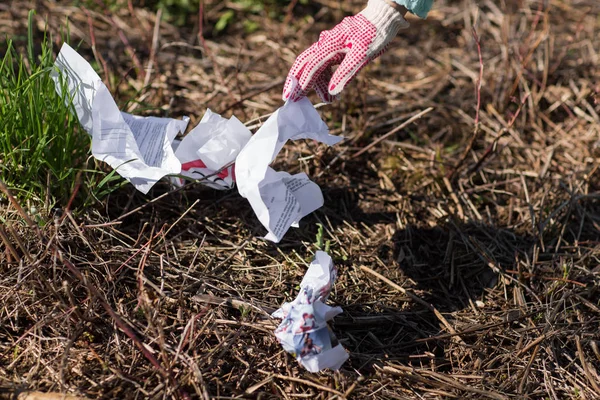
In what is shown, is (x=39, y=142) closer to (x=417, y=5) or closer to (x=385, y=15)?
(x=385, y=15)

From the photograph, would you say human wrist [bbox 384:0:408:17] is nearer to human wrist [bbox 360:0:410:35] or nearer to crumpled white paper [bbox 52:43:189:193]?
human wrist [bbox 360:0:410:35]

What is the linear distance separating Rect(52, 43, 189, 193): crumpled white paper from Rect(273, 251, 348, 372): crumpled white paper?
611 mm

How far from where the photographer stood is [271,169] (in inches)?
73.9

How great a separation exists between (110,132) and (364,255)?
0.99m

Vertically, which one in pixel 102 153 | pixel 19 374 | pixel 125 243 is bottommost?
pixel 19 374

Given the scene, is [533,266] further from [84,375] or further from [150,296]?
[84,375]

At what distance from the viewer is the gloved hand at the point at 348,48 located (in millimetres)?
1826

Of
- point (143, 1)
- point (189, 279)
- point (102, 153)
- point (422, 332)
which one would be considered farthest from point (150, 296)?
point (143, 1)

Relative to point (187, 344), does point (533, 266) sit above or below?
above

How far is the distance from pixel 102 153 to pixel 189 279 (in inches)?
19.9

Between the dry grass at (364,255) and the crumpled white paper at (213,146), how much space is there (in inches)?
6.6

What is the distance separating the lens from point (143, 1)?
328 cm

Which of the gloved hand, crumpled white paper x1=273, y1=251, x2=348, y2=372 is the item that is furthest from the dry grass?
the gloved hand

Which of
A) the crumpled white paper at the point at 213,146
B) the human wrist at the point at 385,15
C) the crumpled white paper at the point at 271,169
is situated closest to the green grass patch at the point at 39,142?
the crumpled white paper at the point at 213,146
